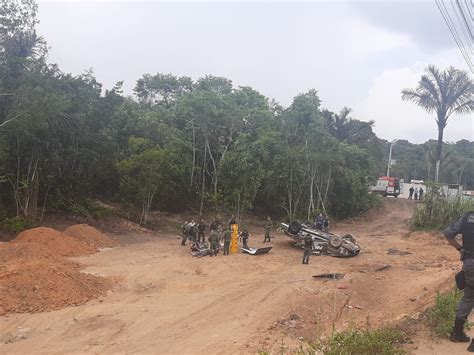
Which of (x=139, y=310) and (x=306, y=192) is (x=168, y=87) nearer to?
(x=306, y=192)

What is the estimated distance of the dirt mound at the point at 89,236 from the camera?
19.5 m

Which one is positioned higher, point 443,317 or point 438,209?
point 438,209

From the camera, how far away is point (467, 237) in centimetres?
550

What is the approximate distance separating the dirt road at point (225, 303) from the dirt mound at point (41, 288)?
0.37 metres

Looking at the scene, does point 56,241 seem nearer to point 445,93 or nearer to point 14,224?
point 14,224

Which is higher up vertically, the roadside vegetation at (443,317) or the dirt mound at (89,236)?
the roadside vegetation at (443,317)

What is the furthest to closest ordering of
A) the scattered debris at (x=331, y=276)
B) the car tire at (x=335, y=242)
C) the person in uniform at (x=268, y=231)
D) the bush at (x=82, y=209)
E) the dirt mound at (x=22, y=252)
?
the bush at (x=82, y=209)
the person in uniform at (x=268, y=231)
the car tire at (x=335, y=242)
the dirt mound at (x=22, y=252)
the scattered debris at (x=331, y=276)

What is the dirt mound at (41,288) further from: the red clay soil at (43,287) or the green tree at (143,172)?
the green tree at (143,172)

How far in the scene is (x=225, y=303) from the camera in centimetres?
1080

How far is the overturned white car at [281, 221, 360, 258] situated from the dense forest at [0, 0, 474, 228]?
6.32 metres

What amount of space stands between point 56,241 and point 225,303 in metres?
9.36

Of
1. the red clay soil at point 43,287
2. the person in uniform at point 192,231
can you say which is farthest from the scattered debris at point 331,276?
the person in uniform at point 192,231

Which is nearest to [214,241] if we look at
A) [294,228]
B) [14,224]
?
[294,228]

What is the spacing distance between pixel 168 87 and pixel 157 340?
130ft
